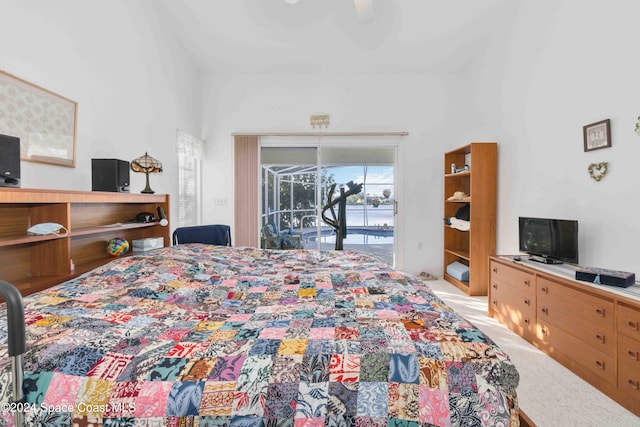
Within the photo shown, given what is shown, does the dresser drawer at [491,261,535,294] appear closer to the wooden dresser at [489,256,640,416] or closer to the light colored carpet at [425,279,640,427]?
the wooden dresser at [489,256,640,416]

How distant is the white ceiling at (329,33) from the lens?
3.33m

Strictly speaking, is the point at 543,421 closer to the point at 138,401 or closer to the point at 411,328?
the point at 411,328

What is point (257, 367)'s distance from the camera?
0.92m

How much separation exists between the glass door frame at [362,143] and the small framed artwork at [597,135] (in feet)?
7.87

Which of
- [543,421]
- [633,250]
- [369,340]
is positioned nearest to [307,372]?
[369,340]

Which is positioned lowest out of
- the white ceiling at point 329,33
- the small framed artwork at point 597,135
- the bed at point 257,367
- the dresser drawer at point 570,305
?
the dresser drawer at point 570,305

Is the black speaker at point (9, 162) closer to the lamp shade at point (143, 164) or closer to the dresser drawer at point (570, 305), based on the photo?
the lamp shade at point (143, 164)

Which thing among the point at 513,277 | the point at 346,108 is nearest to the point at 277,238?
the point at 346,108

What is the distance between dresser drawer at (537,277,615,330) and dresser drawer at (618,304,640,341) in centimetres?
5

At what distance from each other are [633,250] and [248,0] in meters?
3.92

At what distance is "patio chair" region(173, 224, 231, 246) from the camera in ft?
10.9

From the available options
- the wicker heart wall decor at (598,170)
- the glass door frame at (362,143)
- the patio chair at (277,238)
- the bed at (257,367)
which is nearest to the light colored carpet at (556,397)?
the bed at (257,367)

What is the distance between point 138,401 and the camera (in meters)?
0.85

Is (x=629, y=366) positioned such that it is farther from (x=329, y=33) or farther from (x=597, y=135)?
(x=329, y=33)
